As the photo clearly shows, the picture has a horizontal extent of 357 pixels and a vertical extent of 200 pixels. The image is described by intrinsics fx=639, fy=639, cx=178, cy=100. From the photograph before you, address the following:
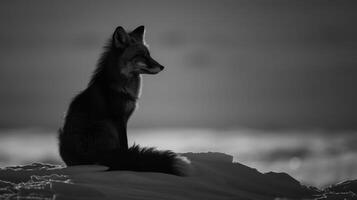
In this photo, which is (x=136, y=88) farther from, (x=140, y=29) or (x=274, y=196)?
(x=274, y=196)

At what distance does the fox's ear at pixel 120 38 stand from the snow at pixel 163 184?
2871 millimetres

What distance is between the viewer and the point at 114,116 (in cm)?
1286

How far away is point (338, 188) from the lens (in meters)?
13.4

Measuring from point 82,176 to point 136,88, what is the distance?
3.57 metres

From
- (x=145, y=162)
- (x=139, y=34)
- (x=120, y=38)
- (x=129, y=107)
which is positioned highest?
(x=139, y=34)

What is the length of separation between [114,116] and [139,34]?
2447 mm

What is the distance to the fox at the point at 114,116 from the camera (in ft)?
38.9

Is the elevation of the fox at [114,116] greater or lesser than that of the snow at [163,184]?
greater

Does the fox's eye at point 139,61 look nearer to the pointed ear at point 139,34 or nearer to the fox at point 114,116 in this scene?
the fox at point 114,116

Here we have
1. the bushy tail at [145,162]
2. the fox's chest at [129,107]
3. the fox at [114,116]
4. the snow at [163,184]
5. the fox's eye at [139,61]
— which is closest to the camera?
the snow at [163,184]

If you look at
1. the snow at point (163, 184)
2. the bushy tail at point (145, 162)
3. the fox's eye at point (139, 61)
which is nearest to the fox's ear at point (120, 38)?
the fox's eye at point (139, 61)

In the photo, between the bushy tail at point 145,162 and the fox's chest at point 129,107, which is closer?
the bushy tail at point 145,162

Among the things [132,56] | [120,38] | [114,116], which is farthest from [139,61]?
[114,116]

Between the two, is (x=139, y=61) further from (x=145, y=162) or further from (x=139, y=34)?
(x=145, y=162)
